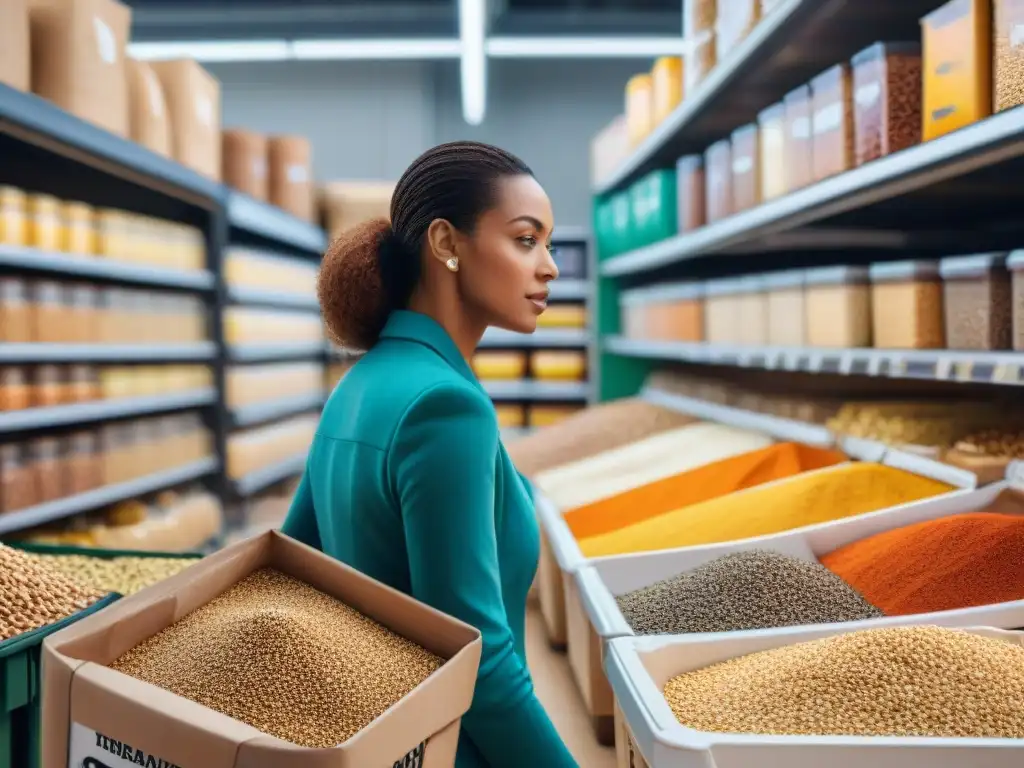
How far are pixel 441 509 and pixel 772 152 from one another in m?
1.99

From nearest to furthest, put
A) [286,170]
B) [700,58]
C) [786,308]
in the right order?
1. [786,308]
2. [700,58]
3. [286,170]

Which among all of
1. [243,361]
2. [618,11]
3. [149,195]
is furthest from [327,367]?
[618,11]

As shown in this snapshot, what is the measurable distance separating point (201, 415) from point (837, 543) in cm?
381

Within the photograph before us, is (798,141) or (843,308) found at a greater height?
(798,141)

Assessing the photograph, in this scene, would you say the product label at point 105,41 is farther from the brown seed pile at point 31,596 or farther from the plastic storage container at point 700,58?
the brown seed pile at point 31,596

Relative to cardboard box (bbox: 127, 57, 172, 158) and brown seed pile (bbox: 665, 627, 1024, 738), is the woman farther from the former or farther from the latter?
cardboard box (bbox: 127, 57, 172, 158)

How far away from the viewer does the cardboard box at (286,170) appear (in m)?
5.78

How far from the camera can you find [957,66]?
166 centimetres

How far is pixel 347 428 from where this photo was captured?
44.9 inches

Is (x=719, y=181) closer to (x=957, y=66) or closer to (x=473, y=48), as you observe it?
(x=957, y=66)

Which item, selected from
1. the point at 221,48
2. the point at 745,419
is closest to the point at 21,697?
the point at 745,419

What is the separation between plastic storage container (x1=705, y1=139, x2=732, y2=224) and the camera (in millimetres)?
2979

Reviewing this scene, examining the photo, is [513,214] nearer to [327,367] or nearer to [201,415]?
[201,415]

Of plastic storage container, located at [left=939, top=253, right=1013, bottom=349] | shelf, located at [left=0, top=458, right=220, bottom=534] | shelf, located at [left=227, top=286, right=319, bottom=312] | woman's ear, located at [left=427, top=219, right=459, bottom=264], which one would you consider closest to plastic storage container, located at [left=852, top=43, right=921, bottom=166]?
plastic storage container, located at [left=939, top=253, right=1013, bottom=349]
